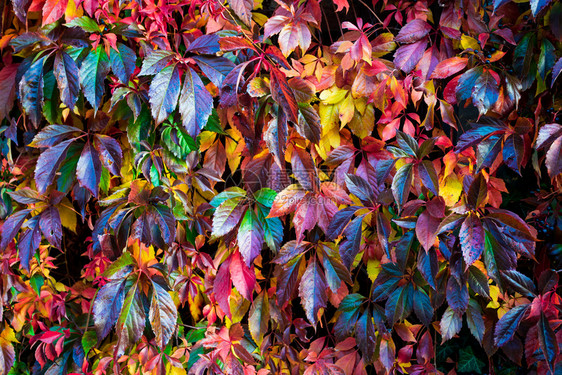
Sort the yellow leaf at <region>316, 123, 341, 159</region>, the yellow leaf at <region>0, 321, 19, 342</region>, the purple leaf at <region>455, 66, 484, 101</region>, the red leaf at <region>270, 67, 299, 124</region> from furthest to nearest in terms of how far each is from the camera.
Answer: the yellow leaf at <region>0, 321, 19, 342</region>
the yellow leaf at <region>316, 123, 341, 159</region>
the purple leaf at <region>455, 66, 484, 101</region>
the red leaf at <region>270, 67, 299, 124</region>

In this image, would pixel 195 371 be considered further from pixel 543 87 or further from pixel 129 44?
pixel 543 87

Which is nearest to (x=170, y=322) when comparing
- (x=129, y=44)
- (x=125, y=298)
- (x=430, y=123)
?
(x=125, y=298)

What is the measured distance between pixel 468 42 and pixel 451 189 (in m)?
0.42

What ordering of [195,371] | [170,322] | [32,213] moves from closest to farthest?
[170,322], [195,371], [32,213]

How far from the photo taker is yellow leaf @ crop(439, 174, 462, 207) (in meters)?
1.22

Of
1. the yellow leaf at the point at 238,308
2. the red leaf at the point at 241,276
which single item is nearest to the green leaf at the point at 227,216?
the red leaf at the point at 241,276

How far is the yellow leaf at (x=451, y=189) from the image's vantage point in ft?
4.00

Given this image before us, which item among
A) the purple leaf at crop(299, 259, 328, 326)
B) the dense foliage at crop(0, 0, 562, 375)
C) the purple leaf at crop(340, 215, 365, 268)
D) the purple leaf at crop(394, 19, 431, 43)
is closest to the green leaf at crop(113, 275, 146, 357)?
the dense foliage at crop(0, 0, 562, 375)

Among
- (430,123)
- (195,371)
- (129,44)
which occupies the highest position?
(129,44)

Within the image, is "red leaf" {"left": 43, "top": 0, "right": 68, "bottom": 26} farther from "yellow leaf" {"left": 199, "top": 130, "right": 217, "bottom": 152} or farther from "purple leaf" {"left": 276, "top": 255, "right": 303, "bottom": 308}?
"purple leaf" {"left": 276, "top": 255, "right": 303, "bottom": 308}

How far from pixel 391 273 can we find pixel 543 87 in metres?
0.68

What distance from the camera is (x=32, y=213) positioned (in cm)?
128

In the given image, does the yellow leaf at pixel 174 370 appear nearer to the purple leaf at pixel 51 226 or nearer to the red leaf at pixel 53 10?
the purple leaf at pixel 51 226

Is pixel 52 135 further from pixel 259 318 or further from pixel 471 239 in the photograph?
pixel 471 239
